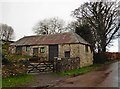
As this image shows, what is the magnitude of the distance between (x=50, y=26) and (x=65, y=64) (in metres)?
39.4

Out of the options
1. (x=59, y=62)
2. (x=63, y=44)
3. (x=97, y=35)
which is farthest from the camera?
(x=97, y=35)

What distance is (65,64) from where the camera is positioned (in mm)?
24188

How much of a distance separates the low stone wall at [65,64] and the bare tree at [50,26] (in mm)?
33484

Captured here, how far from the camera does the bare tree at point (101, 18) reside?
42.8 metres

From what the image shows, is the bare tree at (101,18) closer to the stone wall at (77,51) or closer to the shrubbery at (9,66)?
the stone wall at (77,51)

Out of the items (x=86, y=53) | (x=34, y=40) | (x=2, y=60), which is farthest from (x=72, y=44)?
(x=2, y=60)

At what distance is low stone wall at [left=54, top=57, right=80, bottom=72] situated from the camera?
22.7 metres

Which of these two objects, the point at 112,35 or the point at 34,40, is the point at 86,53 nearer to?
the point at 34,40

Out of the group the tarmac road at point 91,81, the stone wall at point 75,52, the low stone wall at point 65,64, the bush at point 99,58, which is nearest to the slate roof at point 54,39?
the stone wall at point 75,52

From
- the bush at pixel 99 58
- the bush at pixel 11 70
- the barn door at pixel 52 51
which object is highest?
the barn door at pixel 52 51

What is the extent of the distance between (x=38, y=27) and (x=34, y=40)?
2485 cm

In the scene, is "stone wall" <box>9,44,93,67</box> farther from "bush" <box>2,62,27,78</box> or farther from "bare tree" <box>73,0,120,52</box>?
"bush" <box>2,62,27,78</box>

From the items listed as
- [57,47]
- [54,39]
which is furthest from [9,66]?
[54,39]

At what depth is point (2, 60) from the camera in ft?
61.0
